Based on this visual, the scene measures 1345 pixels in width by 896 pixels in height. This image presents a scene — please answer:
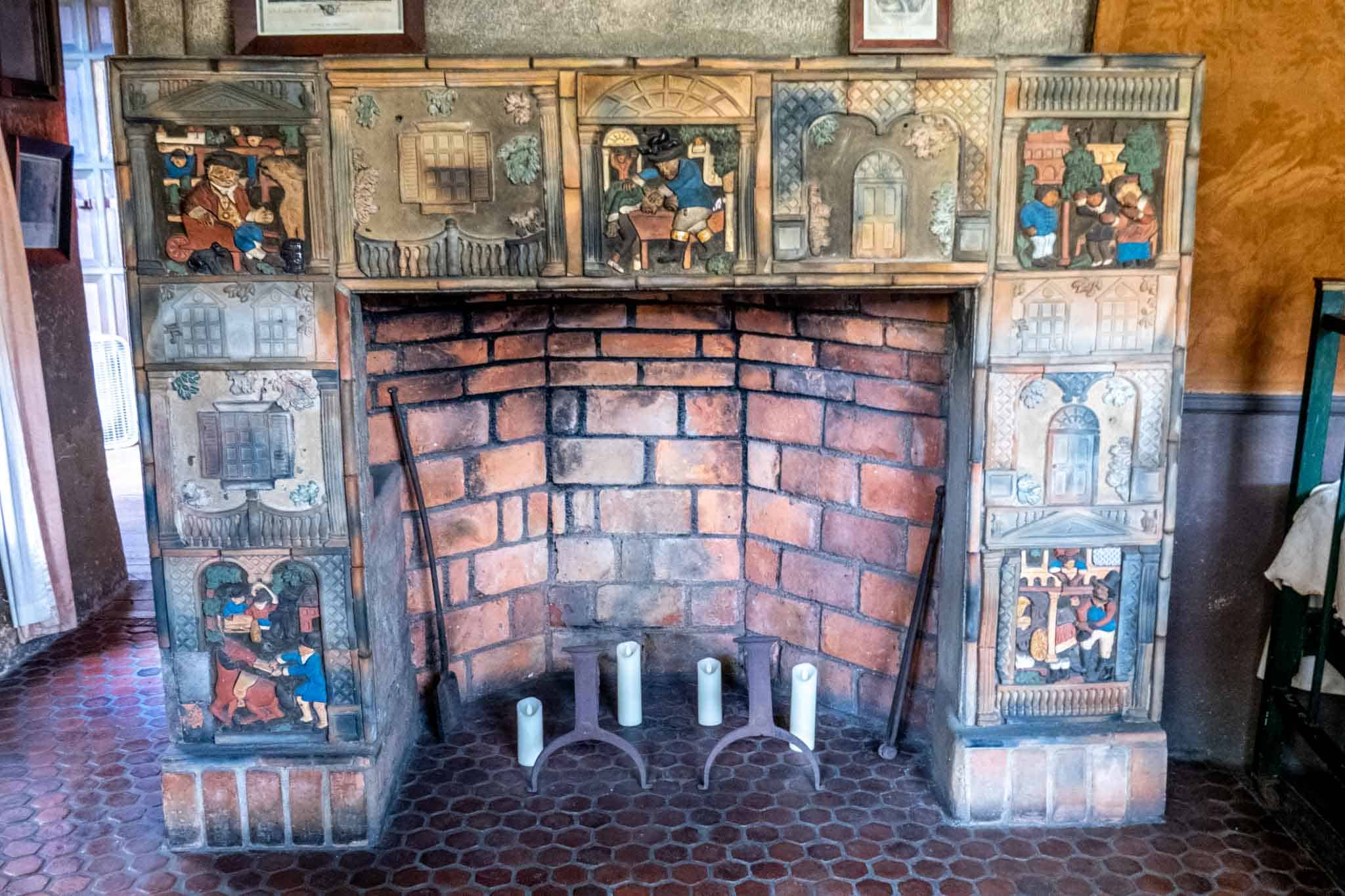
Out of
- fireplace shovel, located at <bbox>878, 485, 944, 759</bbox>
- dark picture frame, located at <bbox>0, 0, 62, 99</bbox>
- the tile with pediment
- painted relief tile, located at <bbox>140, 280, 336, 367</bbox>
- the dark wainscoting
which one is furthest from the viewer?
dark picture frame, located at <bbox>0, 0, 62, 99</bbox>

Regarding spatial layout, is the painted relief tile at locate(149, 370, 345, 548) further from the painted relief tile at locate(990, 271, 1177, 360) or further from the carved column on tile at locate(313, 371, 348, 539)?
the painted relief tile at locate(990, 271, 1177, 360)

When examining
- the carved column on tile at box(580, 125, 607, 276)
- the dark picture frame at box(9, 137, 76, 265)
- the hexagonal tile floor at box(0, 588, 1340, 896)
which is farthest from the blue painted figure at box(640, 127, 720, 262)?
the dark picture frame at box(9, 137, 76, 265)

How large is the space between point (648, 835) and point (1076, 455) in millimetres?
1417

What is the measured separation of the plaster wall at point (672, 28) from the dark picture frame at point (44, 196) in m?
1.80

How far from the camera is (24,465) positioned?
13.2ft

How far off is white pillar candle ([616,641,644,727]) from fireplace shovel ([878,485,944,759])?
722 millimetres

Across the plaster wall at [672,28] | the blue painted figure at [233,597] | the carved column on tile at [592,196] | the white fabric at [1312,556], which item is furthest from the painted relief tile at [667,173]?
the white fabric at [1312,556]

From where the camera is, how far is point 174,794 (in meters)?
2.95

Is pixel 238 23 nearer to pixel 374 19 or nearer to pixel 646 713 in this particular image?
pixel 374 19

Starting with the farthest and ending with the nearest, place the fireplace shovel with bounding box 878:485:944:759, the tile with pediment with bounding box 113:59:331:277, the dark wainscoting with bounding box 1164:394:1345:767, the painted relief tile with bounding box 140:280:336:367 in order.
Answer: the fireplace shovel with bounding box 878:485:944:759, the dark wainscoting with bounding box 1164:394:1345:767, the painted relief tile with bounding box 140:280:336:367, the tile with pediment with bounding box 113:59:331:277

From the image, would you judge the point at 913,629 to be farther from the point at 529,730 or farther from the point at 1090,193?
the point at 1090,193

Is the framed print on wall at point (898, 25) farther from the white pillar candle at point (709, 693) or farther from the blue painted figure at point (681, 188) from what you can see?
the white pillar candle at point (709, 693)

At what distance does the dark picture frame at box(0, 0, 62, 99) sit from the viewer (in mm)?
4062

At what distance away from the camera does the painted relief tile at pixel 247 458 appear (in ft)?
9.10
